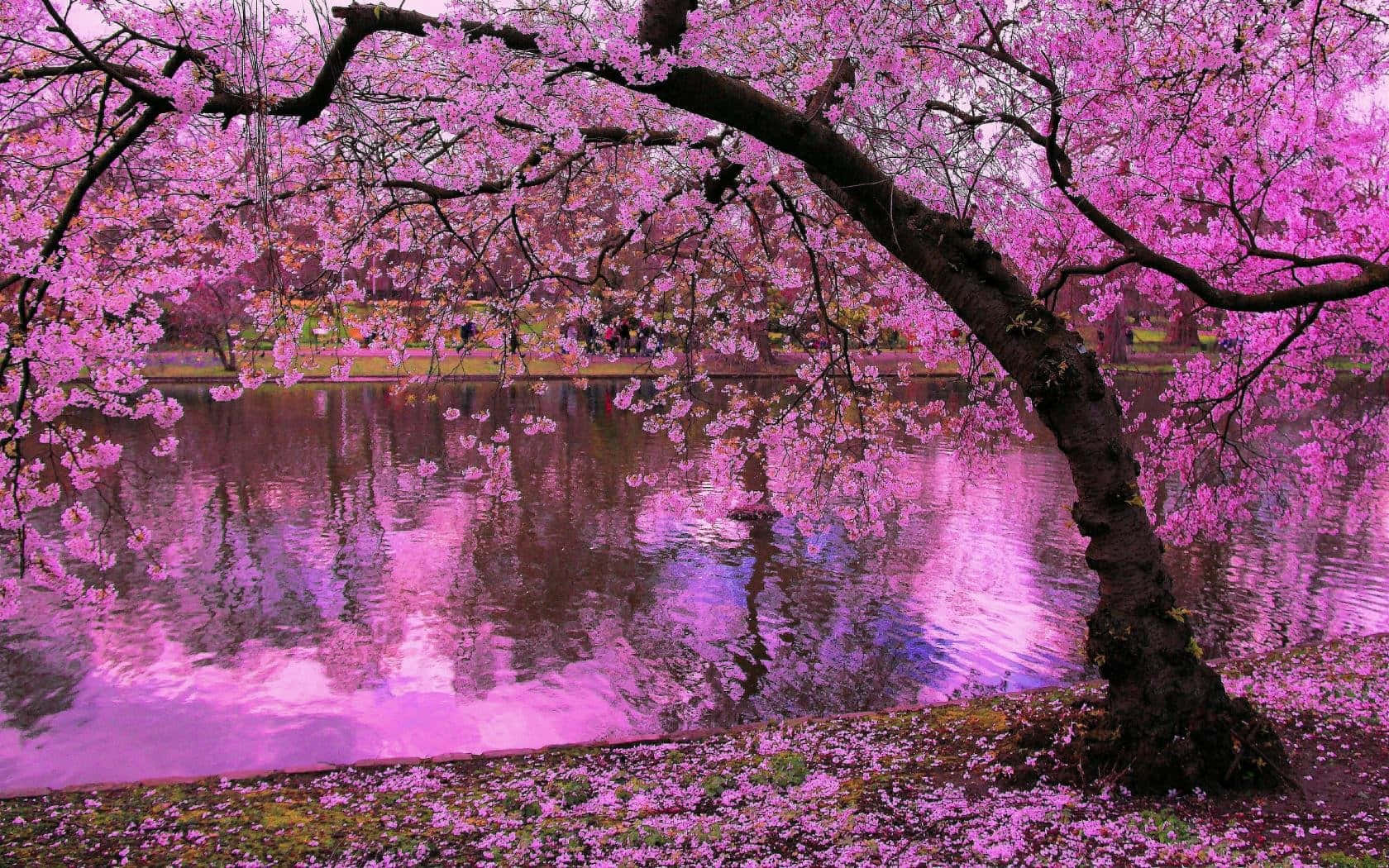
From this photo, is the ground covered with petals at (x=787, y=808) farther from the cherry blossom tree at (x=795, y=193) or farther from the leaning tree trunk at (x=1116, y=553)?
the cherry blossom tree at (x=795, y=193)

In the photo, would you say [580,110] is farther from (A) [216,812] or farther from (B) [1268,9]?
(A) [216,812]

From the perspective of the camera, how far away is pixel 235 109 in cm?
483

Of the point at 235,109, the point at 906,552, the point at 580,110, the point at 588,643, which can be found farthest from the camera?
the point at 906,552

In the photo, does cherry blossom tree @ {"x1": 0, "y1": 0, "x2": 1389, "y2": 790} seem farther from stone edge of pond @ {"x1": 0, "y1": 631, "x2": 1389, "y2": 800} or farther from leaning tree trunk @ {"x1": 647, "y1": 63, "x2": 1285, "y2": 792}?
stone edge of pond @ {"x1": 0, "y1": 631, "x2": 1389, "y2": 800}

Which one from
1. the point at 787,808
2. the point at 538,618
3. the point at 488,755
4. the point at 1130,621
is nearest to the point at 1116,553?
the point at 1130,621

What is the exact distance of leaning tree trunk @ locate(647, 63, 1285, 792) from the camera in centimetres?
498

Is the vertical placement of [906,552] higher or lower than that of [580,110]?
lower

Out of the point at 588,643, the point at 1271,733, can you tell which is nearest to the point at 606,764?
the point at 588,643

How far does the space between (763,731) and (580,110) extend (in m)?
5.67

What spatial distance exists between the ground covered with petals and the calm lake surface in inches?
61.0

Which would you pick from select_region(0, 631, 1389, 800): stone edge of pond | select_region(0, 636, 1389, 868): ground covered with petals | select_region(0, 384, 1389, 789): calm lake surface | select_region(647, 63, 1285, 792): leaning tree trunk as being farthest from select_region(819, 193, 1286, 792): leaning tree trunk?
select_region(0, 384, 1389, 789): calm lake surface

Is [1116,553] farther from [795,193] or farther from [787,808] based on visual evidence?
[795,193]

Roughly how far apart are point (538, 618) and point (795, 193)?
641cm

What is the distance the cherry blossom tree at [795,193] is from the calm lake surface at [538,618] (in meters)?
1.71
